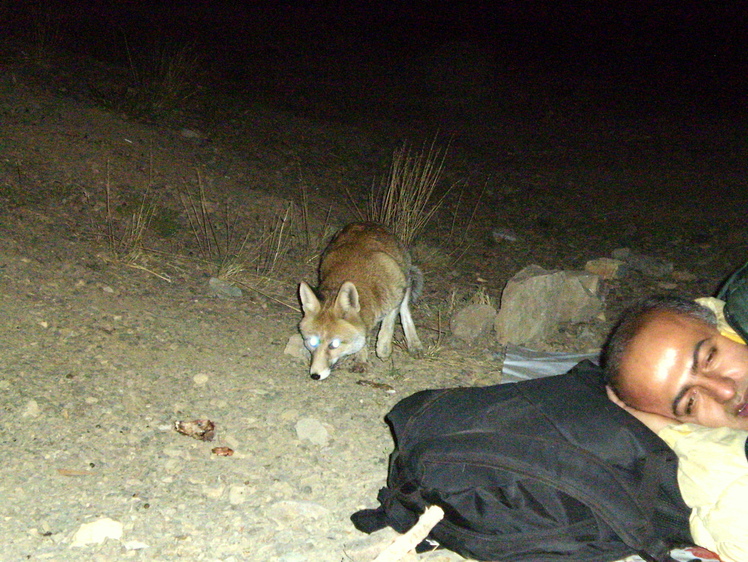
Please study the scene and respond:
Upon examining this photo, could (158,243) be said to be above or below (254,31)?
below

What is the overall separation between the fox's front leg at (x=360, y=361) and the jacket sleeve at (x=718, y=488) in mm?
2714

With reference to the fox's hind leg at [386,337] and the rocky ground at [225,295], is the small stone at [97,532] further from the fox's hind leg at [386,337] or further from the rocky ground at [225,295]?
the fox's hind leg at [386,337]

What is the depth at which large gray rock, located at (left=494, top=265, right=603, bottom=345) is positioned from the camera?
5.63 meters

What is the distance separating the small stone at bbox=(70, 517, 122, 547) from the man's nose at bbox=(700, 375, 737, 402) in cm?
272

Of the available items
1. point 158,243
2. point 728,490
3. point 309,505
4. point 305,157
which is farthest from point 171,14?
point 728,490

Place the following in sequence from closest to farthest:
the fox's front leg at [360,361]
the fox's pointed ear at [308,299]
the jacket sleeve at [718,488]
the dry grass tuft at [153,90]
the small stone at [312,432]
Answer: the jacket sleeve at [718,488] → the small stone at [312,432] → the fox's pointed ear at [308,299] → the fox's front leg at [360,361] → the dry grass tuft at [153,90]

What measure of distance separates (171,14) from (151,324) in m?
15.1

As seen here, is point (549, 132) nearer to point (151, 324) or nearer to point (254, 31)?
point (254, 31)

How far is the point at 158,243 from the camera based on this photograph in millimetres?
6324

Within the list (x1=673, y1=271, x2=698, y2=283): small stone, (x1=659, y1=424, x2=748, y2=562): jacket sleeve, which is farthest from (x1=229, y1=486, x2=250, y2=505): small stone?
(x1=673, y1=271, x2=698, y2=283): small stone

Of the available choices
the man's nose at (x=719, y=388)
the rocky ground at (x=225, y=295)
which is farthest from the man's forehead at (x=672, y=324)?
the rocky ground at (x=225, y=295)

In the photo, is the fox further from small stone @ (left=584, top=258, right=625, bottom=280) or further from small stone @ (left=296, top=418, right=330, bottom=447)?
small stone @ (left=584, top=258, right=625, bottom=280)

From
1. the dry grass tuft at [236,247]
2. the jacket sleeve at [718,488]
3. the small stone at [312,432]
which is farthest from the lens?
the dry grass tuft at [236,247]

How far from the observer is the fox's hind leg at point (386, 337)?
552 centimetres
